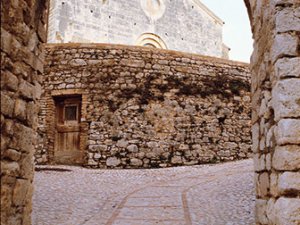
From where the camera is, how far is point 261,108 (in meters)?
3.82

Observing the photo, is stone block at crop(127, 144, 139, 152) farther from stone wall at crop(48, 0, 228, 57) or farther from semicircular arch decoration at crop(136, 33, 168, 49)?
semicircular arch decoration at crop(136, 33, 168, 49)

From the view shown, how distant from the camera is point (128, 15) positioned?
68.1ft

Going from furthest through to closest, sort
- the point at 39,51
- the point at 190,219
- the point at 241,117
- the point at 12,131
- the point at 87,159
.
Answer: the point at 241,117, the point at 87,159, the point at 190,219, the point at 39,51, the point at 12,131

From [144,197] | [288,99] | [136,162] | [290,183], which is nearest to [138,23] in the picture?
[136,162]

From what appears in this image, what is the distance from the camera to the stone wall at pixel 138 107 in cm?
1038

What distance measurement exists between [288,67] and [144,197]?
157 inches

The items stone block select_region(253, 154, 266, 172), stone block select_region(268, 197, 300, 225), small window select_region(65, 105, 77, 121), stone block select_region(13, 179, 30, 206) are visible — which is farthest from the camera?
small window select_region(65, 105, 77, 121)

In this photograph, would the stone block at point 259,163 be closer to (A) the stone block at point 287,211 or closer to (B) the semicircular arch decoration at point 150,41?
(A) the stone block at point 287,211

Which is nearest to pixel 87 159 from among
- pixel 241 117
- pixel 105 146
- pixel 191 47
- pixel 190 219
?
pixel 105 146

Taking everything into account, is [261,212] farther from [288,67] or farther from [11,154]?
[11,154]

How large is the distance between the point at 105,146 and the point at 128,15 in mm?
11952

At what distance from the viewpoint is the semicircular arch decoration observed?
21281 mm

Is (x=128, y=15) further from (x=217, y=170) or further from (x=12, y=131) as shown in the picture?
(x=12, y=131)

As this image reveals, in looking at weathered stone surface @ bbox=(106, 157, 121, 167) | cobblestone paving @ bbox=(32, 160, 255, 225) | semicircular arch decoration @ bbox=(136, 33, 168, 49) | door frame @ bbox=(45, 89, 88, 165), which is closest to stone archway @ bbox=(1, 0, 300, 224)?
cobblestone paving @ bbox=(32, 160, 255, 225)
